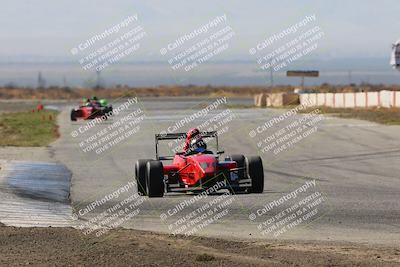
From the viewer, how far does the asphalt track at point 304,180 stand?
46.3 ft

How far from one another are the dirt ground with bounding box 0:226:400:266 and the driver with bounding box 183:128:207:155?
18.9ft

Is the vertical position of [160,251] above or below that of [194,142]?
below

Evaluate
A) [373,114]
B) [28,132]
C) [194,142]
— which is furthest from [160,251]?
[373,114]

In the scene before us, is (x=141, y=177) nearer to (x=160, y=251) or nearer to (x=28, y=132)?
(x=160, y=251)

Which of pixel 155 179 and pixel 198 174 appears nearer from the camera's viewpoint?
pixel 155 179

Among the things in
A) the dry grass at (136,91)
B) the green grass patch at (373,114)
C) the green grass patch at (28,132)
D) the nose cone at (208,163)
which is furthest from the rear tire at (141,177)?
the dry grass at (136,91)

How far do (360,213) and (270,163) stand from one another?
10.9 m

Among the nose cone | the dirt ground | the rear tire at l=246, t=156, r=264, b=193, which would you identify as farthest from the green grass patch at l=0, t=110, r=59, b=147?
the dirt ground

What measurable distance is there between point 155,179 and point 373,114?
107 ft

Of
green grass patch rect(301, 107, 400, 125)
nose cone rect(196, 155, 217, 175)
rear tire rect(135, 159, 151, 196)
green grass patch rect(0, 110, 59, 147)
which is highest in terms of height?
nose cone rect(196, 155, 217, 175)

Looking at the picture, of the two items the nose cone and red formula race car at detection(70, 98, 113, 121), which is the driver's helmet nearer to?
the nose cone

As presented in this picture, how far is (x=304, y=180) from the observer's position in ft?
70.6

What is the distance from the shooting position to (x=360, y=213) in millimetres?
15633

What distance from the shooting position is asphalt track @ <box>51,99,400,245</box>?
46.3 feet
